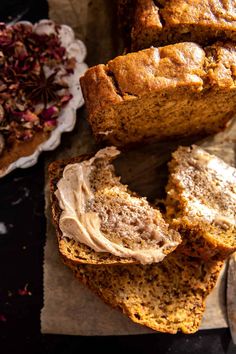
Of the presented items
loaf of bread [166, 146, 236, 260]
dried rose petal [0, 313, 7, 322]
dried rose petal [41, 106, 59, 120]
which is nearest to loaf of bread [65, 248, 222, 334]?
loaf of bread [166, 146, 236, 260]

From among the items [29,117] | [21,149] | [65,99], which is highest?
[65,99]

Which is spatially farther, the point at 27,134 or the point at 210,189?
the point at 27,134

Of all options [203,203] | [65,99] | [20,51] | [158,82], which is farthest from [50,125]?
[203,203]

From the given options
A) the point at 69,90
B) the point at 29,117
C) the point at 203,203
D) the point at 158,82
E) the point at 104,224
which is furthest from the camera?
the point at 69,90

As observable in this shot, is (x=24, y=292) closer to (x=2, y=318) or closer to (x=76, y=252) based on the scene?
(x=2, y=318)

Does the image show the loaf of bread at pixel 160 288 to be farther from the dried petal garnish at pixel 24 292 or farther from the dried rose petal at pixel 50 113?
the dried rose petal at pixel 50 113

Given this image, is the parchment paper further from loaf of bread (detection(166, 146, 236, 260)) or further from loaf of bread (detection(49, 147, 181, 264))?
loaf of bread (detection(49, 147, 181, 264))

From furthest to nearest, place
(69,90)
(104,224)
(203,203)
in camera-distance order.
Answer: (69,90) → (203,203) → (104,224)

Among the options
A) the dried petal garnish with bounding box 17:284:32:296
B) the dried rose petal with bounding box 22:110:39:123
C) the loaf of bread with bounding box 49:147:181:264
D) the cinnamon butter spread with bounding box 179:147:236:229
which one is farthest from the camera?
the dried petal garnish with bounding box 17:284:32:296
